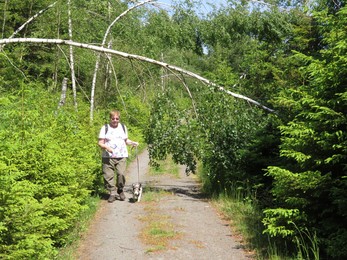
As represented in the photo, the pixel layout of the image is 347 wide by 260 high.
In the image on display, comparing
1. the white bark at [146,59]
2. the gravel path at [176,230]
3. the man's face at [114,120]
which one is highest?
the white bark at [146,59]

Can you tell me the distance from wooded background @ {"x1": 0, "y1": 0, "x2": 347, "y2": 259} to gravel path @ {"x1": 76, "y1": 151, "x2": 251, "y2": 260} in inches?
19.9

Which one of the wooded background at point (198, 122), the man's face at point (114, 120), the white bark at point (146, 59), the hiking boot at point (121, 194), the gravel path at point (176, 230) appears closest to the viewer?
the wooded background at point (198, 122)

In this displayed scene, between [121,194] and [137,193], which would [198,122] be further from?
[121,194]

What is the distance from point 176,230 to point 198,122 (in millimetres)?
3652

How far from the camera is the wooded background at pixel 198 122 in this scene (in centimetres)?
574

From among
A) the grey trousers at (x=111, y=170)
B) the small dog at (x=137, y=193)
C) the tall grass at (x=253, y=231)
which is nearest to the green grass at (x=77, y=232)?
the grey trousers at (x=111, y=170)

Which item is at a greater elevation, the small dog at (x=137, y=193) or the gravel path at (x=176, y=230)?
the small dog at (x=137, y=193)

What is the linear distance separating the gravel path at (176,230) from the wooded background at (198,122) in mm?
506

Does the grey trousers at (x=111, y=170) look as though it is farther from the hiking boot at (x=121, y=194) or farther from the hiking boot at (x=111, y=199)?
the hiking boot at (x=121, y=194)

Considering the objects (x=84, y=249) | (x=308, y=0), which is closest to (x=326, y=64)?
(x=308, y=0)

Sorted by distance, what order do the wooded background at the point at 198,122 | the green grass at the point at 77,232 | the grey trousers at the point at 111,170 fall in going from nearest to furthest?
the wooded background at the point at 198,122, the green grass at the point at 77,232, the grey trousers at the point at 111,170

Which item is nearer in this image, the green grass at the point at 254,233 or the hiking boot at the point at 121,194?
the green grass at the point at 254,233

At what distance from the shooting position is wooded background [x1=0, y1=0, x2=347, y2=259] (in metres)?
5.74

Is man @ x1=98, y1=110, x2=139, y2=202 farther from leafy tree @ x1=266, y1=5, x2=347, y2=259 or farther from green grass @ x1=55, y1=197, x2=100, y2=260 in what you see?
leafy tree @ x1=266, y1=5, x2=347, y2=259
